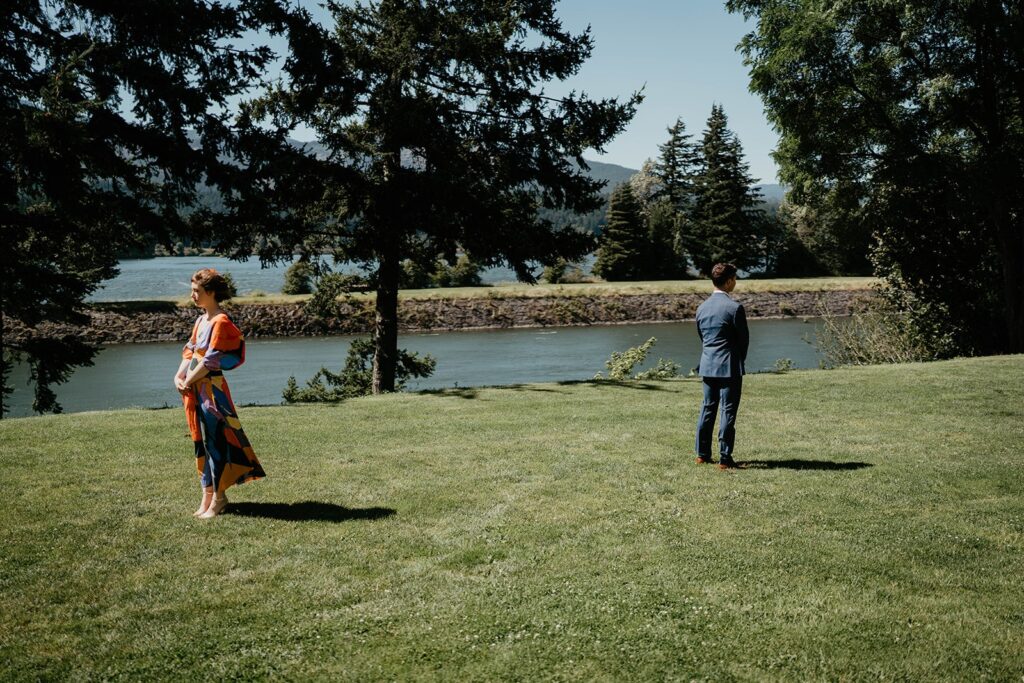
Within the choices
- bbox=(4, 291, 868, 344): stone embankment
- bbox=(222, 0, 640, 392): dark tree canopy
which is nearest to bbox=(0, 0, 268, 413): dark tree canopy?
bbox=(222, 0, 640, 392): dark tree canopy

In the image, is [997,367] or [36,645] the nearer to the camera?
[36,645]

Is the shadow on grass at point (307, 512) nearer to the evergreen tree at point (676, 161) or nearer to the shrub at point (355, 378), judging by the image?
the shrub at point (355, 378)

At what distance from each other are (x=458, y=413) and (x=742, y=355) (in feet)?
18.6

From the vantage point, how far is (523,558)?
5812 millimetres

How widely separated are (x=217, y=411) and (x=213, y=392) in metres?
0.17

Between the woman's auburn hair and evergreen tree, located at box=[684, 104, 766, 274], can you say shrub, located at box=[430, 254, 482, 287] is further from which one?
the woman's auburn hair

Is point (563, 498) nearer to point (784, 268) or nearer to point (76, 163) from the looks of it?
point (76, 163)

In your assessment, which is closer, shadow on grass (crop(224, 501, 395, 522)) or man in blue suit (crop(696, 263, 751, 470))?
shadow on grass (crop(224, 501, 395, 522))

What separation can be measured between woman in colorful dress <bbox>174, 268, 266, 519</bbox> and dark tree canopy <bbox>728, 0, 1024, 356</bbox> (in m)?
18.8

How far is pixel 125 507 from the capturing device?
7207 mm

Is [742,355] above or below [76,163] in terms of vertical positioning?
below

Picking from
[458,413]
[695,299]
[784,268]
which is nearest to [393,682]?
[458,413]

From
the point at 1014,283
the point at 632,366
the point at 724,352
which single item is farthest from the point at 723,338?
the point at 1014,283

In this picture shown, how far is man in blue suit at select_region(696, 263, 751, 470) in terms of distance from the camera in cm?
831
